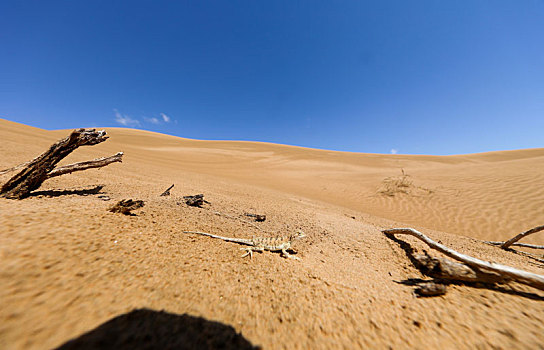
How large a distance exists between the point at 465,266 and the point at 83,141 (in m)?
5.94

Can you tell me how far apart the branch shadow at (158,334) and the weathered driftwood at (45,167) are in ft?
10.2

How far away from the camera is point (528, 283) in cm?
164

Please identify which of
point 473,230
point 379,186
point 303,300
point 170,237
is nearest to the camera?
point 303,300

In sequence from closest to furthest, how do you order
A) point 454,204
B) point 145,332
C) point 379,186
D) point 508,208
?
point 145,332 → point 508,208 → point 454,204 → point 379,186

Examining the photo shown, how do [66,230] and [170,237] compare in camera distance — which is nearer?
[66,230]

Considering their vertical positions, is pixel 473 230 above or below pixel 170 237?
below

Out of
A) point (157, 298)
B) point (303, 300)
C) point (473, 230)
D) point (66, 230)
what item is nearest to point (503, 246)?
point (473, 230)

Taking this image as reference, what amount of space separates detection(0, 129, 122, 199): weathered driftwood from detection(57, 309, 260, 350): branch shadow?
310cm

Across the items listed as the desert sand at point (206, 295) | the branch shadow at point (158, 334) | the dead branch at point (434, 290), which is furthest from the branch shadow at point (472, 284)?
the branch shadow at point (158, 334)

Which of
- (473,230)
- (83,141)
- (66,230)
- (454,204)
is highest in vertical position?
(83,141)

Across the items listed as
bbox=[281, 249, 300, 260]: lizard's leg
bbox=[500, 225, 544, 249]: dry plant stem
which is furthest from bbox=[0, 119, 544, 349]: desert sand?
bbox=[500, 225, 544, 249]: dry plant stem

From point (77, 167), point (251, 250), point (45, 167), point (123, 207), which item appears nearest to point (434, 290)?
point (251, 250)

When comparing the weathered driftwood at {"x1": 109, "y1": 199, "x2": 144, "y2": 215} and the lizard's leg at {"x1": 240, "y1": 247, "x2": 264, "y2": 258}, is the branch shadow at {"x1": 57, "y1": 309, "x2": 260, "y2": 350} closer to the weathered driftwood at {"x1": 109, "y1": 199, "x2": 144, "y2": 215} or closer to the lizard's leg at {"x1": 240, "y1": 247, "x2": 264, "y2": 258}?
the lizard's leg at {"x1": 240, "y1": 247, "x2": 264, "y2": 258}

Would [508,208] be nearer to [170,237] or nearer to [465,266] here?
[465,266]
